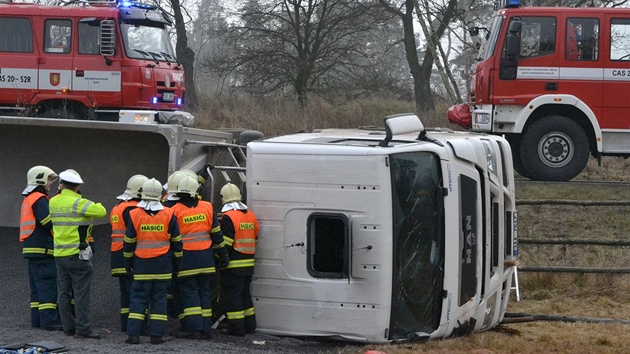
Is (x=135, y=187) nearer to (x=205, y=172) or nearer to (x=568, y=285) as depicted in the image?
(x=205, y=172)

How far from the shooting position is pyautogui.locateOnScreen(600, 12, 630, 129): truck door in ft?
50.1

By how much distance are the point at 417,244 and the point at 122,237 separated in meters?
2.53

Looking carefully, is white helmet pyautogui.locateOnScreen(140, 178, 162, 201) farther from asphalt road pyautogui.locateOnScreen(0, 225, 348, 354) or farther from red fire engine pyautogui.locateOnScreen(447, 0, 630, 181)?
red fire engine pyautogui.locateOnScreen(447, 0, 630, 181)

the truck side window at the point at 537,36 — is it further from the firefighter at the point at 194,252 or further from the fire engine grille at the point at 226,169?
the firefighter at the point at 194,252

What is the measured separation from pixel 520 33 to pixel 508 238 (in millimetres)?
6225

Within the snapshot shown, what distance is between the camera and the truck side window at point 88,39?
16125 mm

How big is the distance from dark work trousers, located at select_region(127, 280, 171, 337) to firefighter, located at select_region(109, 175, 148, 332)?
27 centimetres

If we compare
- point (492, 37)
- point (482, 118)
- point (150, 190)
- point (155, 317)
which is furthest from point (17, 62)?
point (155, 317)

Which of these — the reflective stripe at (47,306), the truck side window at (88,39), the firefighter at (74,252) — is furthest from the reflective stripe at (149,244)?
the truck side window at (88,39)

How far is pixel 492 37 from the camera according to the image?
15664mm

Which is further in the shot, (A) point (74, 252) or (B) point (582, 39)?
(B) point (582, 39)

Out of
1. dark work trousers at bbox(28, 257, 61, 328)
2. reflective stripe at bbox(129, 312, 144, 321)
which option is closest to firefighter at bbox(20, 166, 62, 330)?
dark work trousers at bbox(28, 257, 61, 328)

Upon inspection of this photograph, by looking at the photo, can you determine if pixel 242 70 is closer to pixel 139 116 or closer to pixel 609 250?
pixel 139 116

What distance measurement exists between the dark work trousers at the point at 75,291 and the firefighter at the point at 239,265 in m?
1.17
